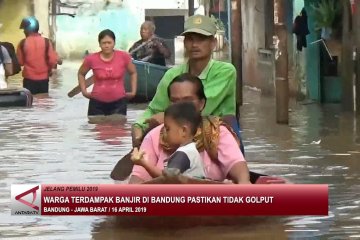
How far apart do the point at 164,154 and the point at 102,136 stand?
23.2ft

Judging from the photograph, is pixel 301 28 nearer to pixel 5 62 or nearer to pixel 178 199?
pixel 5 62

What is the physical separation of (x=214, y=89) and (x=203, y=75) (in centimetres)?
13

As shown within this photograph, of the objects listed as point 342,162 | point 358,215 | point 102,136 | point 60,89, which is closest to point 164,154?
point 358,215

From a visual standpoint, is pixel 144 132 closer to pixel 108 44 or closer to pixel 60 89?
pixel 108 44

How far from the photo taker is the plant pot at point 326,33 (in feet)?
62.3

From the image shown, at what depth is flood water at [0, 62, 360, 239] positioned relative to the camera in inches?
319

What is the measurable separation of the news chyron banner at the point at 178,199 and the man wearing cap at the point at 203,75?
135cm

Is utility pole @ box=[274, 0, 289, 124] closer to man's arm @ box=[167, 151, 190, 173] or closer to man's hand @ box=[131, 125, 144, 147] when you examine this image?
man's hand @ box=[131, 125, 144, 147]

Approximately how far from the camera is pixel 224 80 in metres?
8.59

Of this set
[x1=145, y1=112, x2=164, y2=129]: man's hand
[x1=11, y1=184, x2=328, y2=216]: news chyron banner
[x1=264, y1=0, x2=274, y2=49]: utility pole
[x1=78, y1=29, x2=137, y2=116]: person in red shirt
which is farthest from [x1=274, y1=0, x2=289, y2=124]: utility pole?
[x1=11, y1=184, x2=328, y2=216]: news chyron banner

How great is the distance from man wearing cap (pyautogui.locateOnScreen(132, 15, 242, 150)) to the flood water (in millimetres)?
846

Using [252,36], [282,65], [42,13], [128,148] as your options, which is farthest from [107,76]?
[42,13]

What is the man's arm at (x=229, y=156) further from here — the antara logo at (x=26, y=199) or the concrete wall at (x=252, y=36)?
the concrete wall at (x=252, y=36)

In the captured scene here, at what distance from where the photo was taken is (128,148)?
13516mm
